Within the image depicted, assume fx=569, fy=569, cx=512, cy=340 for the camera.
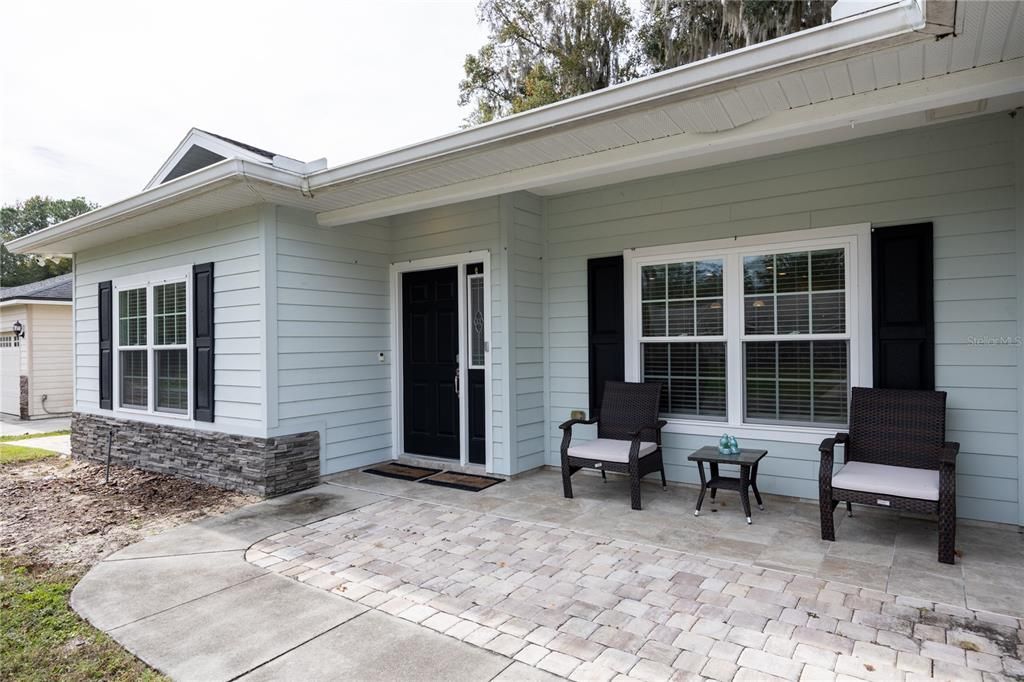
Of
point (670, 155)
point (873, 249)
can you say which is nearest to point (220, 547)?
point (670, 155)

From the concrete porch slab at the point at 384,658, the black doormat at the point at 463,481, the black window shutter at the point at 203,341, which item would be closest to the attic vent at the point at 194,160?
the black window shutter at the point at 203,341

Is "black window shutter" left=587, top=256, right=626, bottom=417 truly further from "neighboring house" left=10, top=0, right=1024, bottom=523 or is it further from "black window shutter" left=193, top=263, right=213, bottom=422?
"black window shutter" left=193, top=263, right=213, bottom=422

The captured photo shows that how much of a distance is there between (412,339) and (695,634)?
4274mm

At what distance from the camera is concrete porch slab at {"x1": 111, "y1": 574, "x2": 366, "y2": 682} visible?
2.32 meters

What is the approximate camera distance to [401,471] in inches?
225

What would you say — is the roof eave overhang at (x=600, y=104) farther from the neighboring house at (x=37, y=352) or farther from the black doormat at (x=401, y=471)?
the neighboring house at (x=37, y=352)

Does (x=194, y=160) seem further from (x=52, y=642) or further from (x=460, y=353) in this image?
(x=52, y=642)

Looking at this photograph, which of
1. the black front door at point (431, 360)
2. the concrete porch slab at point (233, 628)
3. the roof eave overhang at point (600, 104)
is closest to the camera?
the concrete porch slab at point (233, 628)

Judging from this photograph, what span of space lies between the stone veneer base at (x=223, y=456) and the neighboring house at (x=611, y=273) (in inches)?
1.3

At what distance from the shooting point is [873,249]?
13.5 feet

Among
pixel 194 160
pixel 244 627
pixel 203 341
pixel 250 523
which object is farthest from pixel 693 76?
pixel 194 160

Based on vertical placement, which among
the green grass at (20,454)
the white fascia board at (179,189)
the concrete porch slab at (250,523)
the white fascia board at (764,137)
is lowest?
the green grass at (20,454)

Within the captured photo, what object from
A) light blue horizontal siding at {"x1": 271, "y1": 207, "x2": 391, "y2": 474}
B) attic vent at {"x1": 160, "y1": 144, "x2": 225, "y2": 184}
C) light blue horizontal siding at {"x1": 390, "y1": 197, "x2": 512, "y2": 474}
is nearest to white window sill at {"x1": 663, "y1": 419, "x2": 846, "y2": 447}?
light blue horizontal siding at {"x1": 390, "y1": 197, "x2": 512, "y2": 474}

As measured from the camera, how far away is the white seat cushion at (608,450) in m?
4.46
